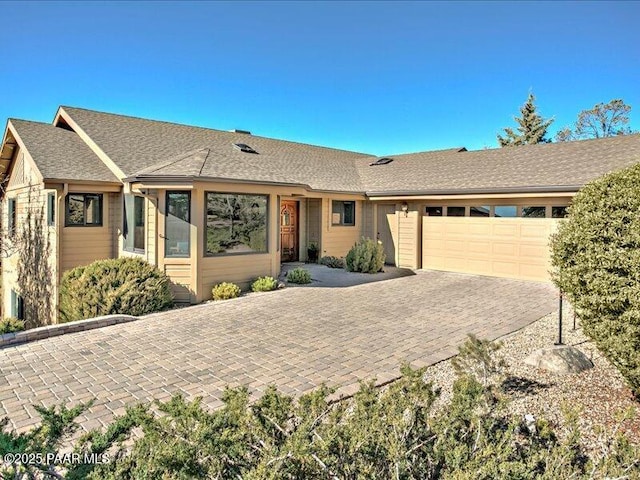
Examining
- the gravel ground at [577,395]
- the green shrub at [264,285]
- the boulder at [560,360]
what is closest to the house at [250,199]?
the green shrub at [264,285]

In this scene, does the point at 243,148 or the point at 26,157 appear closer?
the point at 26,157

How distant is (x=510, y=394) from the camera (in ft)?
14.0

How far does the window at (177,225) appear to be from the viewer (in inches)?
374

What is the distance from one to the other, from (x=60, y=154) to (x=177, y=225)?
4970 millimetres

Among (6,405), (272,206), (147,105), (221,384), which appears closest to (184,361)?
(221,384)

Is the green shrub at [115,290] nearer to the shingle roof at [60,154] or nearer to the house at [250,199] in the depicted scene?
the house at [250,199]

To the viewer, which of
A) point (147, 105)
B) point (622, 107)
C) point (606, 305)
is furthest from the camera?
point (622, 107)

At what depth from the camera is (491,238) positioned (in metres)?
12.6

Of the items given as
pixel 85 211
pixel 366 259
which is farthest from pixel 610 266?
pixel 85 211

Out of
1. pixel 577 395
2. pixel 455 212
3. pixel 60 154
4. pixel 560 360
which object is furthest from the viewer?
pixel 455 212

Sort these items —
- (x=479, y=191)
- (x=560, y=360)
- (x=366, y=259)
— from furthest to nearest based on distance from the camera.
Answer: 1. (x=366, y=259)
2. (x=479, y=191)
3. (x=560, y=360)

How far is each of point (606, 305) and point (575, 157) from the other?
1111 centimetres

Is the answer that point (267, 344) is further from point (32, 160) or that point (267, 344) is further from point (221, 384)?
point (32, 160)

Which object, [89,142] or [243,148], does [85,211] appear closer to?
[89,142]
